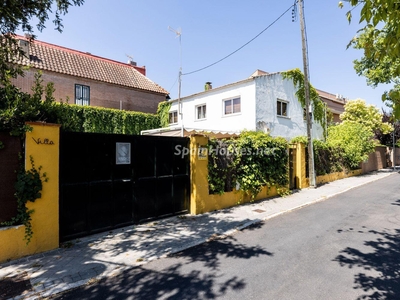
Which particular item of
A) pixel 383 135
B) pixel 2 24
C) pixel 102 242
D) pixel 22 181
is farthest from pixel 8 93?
pixel 383 135

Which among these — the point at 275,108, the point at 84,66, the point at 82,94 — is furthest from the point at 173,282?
the point at 84,66

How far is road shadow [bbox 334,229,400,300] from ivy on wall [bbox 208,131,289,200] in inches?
164

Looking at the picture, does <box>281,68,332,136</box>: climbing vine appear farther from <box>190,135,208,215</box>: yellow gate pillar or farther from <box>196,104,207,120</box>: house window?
<box>190,135,208,215</box>: yellow gate pillar

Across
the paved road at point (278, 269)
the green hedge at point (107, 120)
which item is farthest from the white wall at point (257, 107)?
the paved road at point (278, 269)

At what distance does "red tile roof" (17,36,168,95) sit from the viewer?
17083mm

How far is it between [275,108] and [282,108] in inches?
42.7

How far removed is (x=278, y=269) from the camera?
4.00m

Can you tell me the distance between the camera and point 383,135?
27.5 m

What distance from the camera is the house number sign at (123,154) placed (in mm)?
5887

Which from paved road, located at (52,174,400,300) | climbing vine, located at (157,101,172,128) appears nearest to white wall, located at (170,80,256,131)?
climbing vine, located at (157,101,172,128)

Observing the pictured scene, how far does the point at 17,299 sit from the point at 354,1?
19.7 ft

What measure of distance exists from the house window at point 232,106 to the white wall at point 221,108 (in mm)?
289

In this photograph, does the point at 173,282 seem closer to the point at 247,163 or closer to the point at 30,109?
the point at 30,109

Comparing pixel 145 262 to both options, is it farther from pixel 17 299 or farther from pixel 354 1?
pixel 354 1
